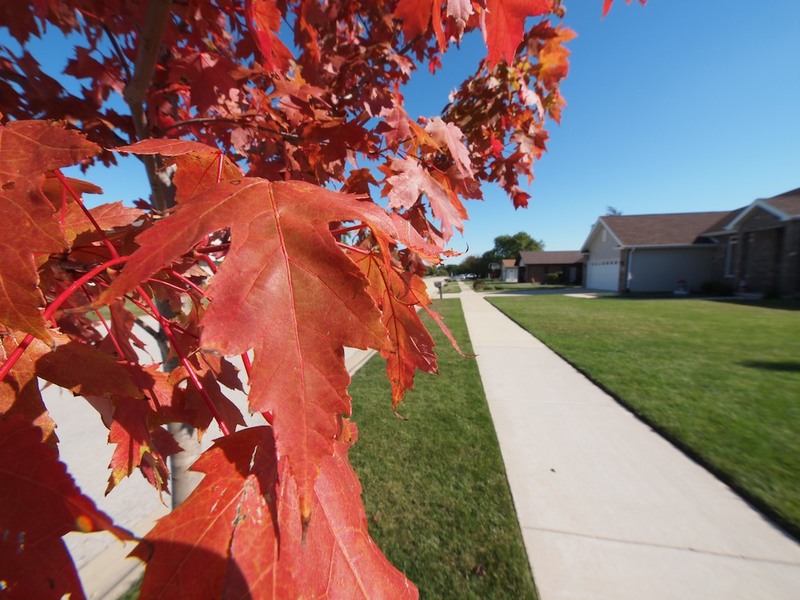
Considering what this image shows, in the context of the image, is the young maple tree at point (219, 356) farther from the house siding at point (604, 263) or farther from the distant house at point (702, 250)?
the house siding at point (604, 263)

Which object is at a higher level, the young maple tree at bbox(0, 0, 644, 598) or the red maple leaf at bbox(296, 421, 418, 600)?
the young maple tree at bbox(0, 0, 644, 598)

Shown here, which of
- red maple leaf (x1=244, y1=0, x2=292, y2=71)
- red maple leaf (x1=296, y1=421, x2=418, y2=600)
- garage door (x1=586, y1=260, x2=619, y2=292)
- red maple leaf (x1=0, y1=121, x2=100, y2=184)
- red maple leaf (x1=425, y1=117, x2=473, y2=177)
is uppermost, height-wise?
red maple leaf (x1=244, y1=0, x2=292, y2=71)

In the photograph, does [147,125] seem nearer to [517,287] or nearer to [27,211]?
[27,211]

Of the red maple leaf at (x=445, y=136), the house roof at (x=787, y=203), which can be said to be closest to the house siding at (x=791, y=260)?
the house roof at (x=787, y=203)

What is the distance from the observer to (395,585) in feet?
2.06

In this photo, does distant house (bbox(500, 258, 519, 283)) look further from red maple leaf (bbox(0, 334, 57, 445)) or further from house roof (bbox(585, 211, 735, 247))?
red maple leaf (bbox(0, 334, 57, 445))

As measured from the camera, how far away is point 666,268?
24.2 m

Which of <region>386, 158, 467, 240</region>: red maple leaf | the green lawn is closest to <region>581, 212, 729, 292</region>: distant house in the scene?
the green lawn

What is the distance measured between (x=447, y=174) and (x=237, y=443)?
1588 mm

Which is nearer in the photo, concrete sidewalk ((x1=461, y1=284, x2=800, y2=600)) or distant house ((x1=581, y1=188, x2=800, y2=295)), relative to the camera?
concrete sidewalk ((x1=461, y1=284, x2=800, y2=600))

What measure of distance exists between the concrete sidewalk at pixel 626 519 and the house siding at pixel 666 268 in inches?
945

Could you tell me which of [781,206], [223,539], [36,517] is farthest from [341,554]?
[781,206]

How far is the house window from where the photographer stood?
20906 millimetres

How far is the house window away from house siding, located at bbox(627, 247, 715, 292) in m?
1.72
